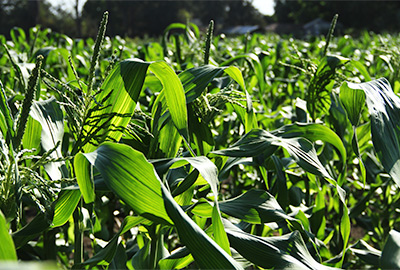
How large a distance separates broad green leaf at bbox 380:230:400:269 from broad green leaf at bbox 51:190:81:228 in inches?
22.0

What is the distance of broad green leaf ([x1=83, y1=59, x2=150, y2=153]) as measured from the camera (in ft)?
3.02

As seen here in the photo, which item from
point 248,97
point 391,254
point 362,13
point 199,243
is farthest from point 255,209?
point 362,13

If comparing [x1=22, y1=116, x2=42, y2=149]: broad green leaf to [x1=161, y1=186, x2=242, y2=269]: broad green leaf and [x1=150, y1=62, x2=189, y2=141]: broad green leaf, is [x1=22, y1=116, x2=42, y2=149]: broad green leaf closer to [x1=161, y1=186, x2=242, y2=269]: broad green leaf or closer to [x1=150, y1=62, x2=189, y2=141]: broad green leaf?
[x1=150, y1=62, x2=189, y2=141]: broad green leaf

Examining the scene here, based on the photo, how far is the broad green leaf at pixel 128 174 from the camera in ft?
2.15

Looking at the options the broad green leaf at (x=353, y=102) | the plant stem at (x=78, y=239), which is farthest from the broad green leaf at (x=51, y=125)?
the broad green leaf at (x=353, y=102)

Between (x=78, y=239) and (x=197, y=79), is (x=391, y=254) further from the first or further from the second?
(x=78, y=239)

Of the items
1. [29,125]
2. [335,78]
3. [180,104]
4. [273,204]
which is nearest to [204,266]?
[180,104]

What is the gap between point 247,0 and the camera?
5216 centimetres

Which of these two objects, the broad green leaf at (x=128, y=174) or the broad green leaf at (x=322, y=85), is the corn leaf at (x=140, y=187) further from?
the broad green leaf at (x=322, y=85)

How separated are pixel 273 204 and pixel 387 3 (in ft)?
133

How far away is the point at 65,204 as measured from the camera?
857 mm

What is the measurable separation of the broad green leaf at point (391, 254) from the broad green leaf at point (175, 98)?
1.39ft

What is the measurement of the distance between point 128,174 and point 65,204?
0.87ft

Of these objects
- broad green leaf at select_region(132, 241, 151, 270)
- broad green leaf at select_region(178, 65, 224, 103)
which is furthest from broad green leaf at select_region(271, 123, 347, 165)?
broad green leaf at select_region(132, 241, 151, 270)
